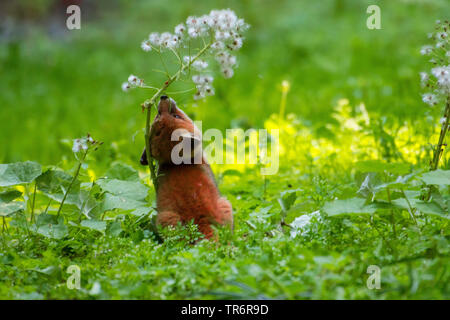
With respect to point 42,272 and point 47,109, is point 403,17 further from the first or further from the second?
point 42,272

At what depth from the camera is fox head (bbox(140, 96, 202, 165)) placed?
8.84ft

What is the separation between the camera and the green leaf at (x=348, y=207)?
7.84 ft

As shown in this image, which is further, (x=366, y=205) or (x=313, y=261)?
(x=366, y=205)

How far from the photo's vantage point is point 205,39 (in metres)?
2.84

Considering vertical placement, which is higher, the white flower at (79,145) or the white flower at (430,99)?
the white flower at (430,99)

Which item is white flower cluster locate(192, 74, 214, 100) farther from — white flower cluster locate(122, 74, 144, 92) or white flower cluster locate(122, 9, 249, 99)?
white flower cluster locate(122, 74, 144, 92)

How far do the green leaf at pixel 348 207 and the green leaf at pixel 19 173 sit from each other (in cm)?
140

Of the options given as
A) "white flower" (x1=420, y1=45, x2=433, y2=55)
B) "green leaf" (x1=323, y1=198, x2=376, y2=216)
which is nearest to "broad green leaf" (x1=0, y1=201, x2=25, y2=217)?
"green leaf" (x1=323, y1=198, x2=376, y2=216)

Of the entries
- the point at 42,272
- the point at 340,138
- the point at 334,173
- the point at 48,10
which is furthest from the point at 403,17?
the point at 42,272

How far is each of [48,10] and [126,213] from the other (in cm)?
1033

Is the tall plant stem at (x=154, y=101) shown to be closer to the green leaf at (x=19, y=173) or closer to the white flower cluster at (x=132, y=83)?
the white flower cluster at (x=132, y=83)

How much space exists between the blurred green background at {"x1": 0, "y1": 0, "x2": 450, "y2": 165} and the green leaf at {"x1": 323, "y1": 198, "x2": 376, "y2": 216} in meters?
1.65

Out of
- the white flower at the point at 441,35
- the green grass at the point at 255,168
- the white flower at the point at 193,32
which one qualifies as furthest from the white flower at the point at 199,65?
the white flower at the point at 441,35
